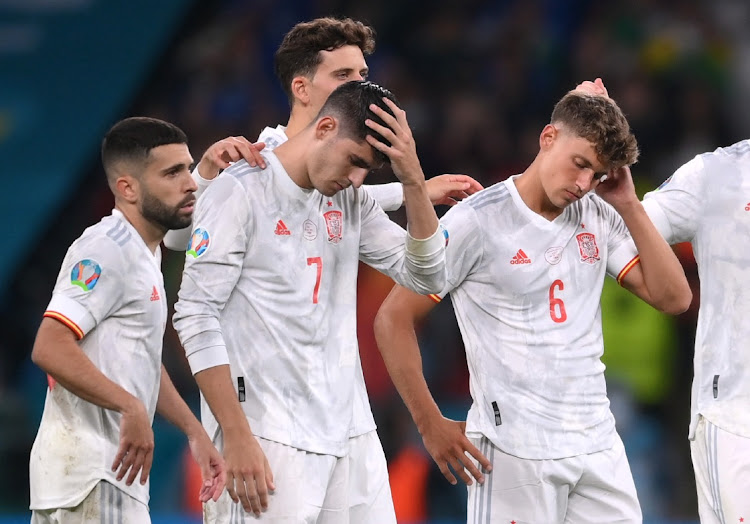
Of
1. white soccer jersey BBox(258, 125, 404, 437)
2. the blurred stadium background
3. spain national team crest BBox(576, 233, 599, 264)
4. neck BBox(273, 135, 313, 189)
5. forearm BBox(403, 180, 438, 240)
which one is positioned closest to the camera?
forearm BBox(403, 180, 438, 240)

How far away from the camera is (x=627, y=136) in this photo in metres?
4.24

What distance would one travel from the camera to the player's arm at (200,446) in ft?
12.7

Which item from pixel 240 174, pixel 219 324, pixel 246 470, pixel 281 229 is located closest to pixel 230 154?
pixel 240 174

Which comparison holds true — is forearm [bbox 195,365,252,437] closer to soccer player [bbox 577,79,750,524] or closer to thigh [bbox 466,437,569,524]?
thigh [bbox 466,437,569,524]

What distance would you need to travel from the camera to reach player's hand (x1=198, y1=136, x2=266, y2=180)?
400cm

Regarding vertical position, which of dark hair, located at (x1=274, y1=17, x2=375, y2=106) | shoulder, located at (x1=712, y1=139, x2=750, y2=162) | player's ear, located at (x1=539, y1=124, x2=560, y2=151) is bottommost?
player's ear, located at (x1=539, y1=124, x2=560, y2=151)

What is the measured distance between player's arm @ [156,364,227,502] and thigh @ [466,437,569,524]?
962 mm

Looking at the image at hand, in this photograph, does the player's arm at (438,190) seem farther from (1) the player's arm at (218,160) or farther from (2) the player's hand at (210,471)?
(2) the player's hand at (210,471)

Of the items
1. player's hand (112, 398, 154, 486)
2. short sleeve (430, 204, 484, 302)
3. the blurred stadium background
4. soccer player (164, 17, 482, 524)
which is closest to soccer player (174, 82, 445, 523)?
player's hand (112, 398, 154, 486)

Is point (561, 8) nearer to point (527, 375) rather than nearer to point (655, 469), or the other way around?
point (655, 469)

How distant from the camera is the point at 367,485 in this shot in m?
4.08

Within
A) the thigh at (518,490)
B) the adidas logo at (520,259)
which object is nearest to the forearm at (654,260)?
the adidas logo at (520,259)

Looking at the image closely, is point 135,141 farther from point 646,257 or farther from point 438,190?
point 646,257

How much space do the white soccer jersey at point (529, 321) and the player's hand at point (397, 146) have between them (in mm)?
637
